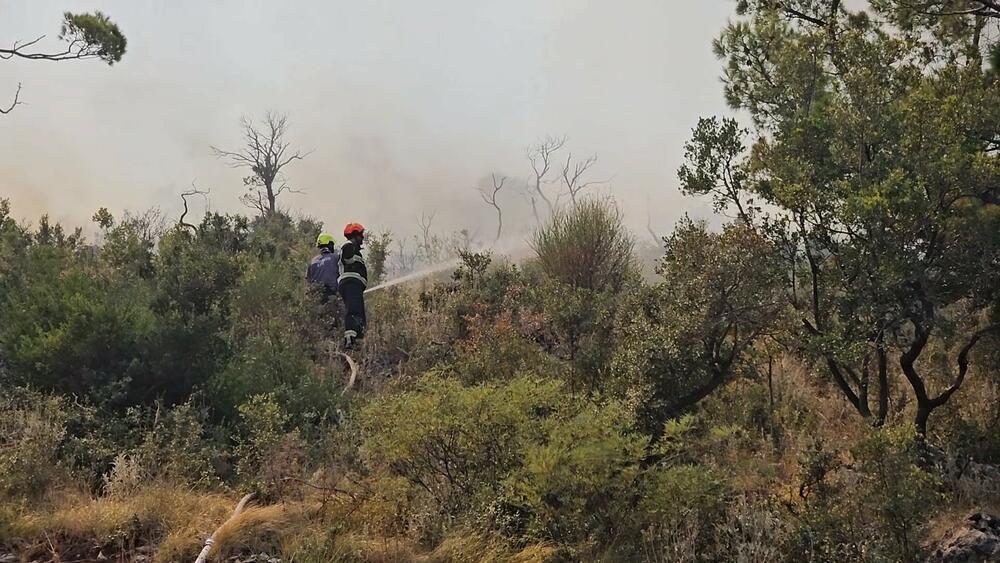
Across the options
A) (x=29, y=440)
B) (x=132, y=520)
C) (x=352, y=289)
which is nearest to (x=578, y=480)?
(x=132, y=520)

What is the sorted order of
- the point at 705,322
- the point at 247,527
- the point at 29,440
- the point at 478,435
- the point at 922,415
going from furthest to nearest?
1. the point at 922,415
2. the point at 705,322
3. the point at 29,440
4. the point at 478,435
5. the point at 247,527

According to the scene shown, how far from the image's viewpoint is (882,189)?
15.5 ft

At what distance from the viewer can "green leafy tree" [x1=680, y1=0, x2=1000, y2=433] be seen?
499cm

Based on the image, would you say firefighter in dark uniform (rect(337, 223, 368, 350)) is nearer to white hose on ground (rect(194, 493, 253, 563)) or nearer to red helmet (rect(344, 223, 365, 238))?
red helmet (rect(344, 223, 365, 238))

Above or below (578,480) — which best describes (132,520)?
above

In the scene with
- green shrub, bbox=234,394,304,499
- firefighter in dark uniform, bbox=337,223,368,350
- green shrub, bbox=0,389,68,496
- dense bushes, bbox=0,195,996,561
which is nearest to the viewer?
dense bushes, bbox=0,195,996,561

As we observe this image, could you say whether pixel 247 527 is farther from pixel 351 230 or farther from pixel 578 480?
pixel 351 230

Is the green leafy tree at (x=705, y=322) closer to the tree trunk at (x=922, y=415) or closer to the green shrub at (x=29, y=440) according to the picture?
the tree trunk at (x=922, y=415)

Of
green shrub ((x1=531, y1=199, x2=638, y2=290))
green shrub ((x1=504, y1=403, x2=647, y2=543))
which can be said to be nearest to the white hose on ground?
green shrub ((x1=504, y1=403, x2=647, y2=543))

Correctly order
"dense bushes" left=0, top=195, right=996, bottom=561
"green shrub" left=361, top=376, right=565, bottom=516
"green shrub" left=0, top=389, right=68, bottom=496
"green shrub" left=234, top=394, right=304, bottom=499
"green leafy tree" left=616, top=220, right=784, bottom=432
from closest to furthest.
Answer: "dense bushes" left=0, top=195, right=996, bottom=561
"green shrub" left=361, top=376, right=565, bottom=516
"green shrub" left=0, top=389, right=68, bottom=496
"green shrub" left=234, top=394, right=304, bottom=499
"green leafy tree" left=616, top=220, right=784, bottom=432

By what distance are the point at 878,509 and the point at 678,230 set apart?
284 centimetres

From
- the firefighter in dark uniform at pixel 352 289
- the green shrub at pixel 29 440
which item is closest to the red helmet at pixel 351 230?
the firefighter in dark uniform at pixel 352 289

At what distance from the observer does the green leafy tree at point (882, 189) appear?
16.4 ft

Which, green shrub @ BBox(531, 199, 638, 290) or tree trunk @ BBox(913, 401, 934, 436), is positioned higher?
green shrub @ BBox(531, 199, 638, 290)
